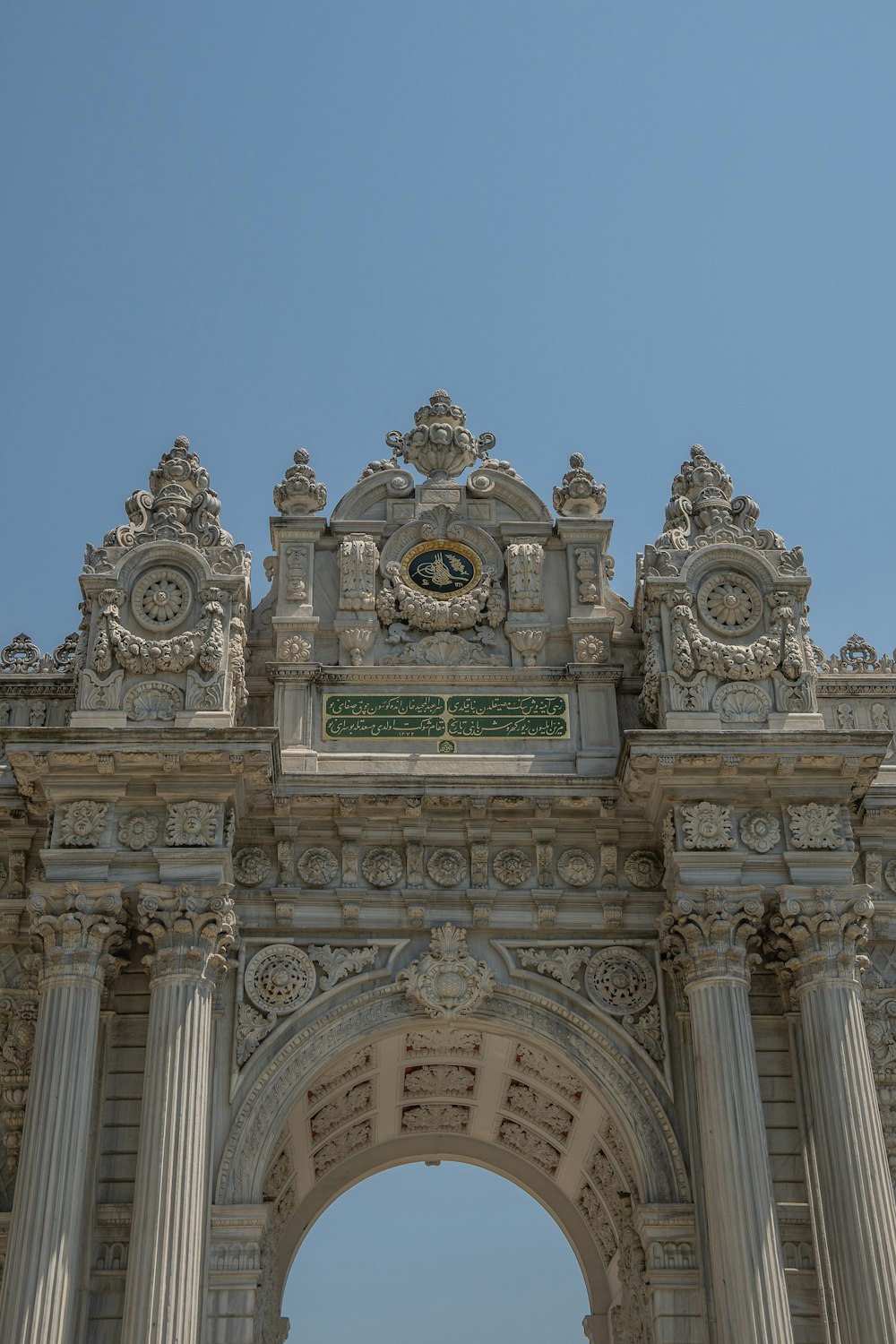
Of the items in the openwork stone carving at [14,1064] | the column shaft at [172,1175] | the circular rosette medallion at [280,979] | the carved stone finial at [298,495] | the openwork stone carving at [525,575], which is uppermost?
the carved stone finial at [298,495]

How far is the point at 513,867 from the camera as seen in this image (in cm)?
1962

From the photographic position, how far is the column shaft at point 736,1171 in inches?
645

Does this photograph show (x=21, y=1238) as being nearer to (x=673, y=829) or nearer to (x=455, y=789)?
(x=455, y=789)

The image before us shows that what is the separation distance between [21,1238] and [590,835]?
7843mm

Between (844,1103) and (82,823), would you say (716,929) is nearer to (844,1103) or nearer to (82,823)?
(844,1103)

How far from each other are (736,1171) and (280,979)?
555 cm

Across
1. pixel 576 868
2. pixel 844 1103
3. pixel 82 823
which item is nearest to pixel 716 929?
pixel 576 868

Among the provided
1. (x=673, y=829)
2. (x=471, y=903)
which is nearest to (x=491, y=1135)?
Result: (x=471, y=903)

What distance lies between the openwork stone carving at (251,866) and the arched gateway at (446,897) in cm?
3

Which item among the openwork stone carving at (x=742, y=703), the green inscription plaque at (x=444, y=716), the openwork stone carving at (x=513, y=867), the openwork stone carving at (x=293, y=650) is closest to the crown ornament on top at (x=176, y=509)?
the openwork stone carving at (x=293, y=650)

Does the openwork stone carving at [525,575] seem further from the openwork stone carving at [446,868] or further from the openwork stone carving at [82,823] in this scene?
the openwork stone carving at [82,823]

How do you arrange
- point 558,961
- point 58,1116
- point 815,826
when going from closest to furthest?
point 58,1116, point 815,826, point 558,961

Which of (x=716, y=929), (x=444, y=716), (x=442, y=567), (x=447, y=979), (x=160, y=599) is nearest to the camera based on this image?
(x=716, y=929)

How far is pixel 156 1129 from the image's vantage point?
16.8m
